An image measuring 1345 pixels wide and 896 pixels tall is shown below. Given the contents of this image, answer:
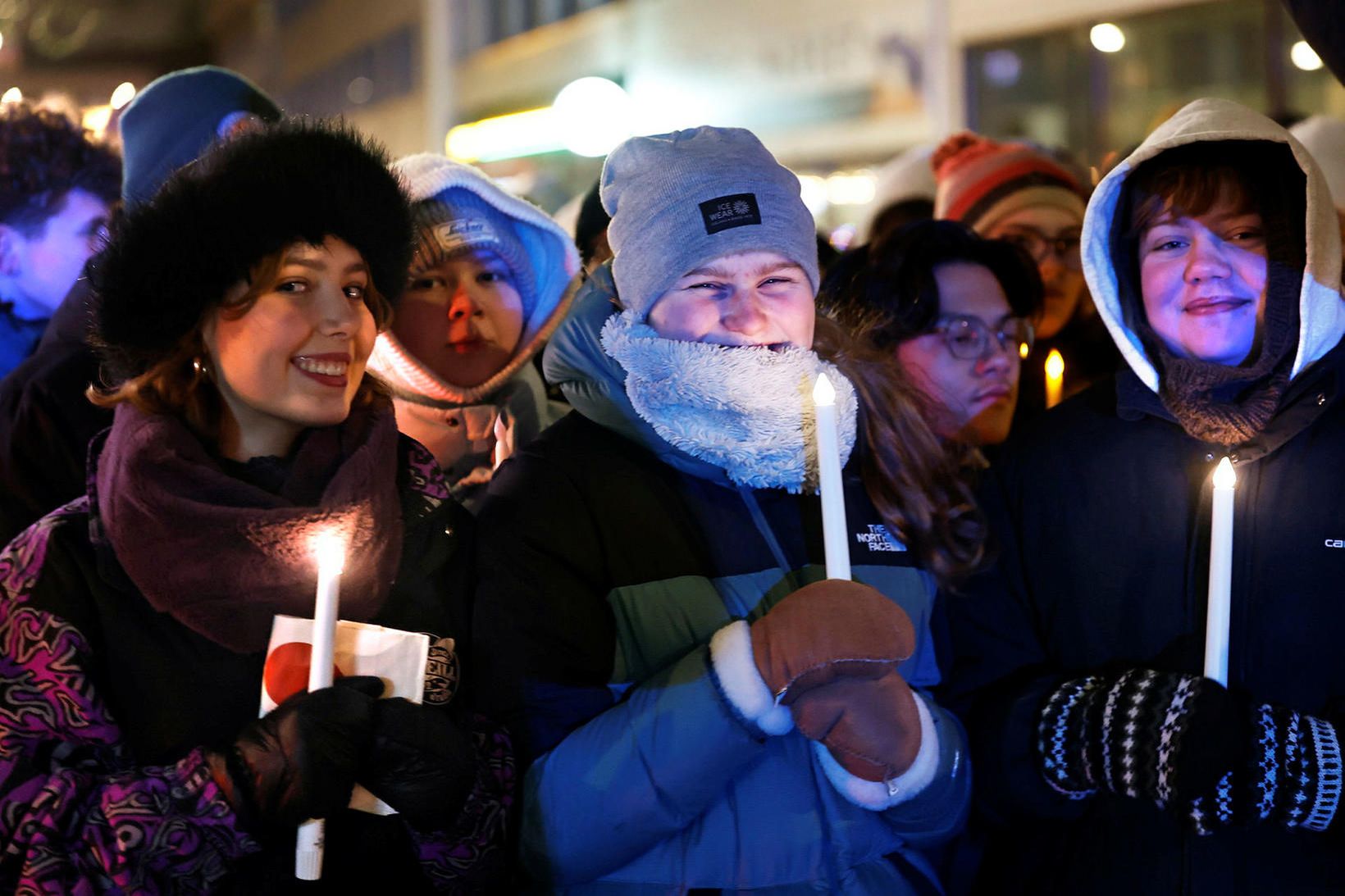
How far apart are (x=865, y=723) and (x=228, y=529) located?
91 cm

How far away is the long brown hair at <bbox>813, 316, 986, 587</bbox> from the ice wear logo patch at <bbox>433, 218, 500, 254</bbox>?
0.95 meters

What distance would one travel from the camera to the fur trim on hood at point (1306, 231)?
6.93ft

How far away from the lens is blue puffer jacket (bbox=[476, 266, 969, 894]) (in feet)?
5.96

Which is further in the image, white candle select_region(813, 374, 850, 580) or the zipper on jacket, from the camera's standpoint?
the zipper on jacket

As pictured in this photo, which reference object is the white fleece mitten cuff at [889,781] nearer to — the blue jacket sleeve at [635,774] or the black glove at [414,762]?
the blue jacket sleeve at [635,774]

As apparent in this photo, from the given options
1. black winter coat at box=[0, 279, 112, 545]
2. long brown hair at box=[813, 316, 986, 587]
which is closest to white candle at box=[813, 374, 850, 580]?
long brown hair at box=[813, 316, 986, 587]

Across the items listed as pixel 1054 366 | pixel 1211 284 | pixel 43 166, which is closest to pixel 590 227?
pixel 1054 366

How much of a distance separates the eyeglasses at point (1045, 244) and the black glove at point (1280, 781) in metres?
2.20

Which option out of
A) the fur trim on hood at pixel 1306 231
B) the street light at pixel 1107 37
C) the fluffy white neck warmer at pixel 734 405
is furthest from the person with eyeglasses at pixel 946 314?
the street light at pixel 1107 37

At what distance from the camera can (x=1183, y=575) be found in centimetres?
211

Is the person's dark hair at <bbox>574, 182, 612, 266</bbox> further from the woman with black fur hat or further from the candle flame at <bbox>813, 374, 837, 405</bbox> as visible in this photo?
the candle flame at <bbox>813, 374, 837, 405</bbox>

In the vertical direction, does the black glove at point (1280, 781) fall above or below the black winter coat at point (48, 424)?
below

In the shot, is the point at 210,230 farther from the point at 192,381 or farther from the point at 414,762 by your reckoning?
the point at 414,762

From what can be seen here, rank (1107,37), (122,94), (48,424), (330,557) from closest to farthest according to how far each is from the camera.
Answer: (330,557)
(48,424)
(122,94)
(1107,37)
